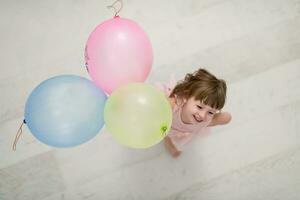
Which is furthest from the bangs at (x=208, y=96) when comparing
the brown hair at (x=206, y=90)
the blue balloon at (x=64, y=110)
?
the blue balloon at (x=64, y=110)

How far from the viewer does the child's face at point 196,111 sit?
1284 mm

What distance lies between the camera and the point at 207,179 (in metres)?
1.68

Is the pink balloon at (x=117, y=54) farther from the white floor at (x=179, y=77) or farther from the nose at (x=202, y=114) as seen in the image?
the white floor at (x=179, y=77)

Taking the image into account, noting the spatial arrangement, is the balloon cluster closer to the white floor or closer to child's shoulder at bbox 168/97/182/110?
child's shoulder at bbox 168/97/182/110

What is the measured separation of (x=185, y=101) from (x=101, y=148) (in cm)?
54

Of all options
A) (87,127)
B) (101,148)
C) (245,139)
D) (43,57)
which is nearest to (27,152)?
(101,148)

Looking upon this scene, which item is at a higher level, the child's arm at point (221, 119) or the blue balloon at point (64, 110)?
the blue balloon at point (64, 110)

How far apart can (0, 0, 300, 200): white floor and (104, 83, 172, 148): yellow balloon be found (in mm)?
641

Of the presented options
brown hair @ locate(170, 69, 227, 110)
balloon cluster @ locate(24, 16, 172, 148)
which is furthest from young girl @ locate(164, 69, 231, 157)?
balloon cluster @ locate(24, 16, 172, 148)

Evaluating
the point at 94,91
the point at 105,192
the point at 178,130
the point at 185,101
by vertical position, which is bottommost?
the point at 105,192

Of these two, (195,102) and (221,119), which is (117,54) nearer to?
(195,102)

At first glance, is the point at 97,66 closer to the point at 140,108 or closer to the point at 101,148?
the point at 140,108

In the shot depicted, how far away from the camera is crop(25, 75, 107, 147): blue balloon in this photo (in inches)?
41.8

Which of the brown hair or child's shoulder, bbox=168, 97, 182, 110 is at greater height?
the brown hair
